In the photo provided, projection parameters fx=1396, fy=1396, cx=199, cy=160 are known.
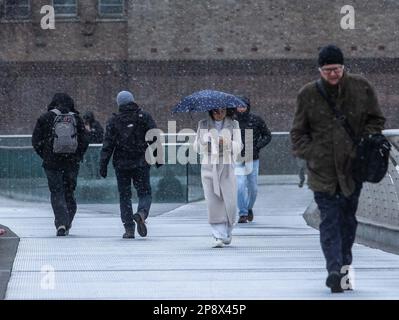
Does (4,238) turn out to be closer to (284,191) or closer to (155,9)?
(284,191)

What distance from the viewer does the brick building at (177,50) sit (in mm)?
44719

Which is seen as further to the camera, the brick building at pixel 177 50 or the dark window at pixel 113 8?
the dark window at pixel 113 8

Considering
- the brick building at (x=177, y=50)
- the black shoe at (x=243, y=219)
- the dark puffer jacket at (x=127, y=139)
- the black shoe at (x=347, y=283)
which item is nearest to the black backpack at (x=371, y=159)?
the black shoe at (x=347, y=283)

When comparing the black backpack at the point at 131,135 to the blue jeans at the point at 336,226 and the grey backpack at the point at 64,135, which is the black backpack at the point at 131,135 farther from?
the blue jeans at the point at 336,226

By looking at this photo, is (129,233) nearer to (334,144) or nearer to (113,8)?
(334,144)

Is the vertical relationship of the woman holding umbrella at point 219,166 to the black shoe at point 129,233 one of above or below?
above

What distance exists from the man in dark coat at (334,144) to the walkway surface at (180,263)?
0.39 metres

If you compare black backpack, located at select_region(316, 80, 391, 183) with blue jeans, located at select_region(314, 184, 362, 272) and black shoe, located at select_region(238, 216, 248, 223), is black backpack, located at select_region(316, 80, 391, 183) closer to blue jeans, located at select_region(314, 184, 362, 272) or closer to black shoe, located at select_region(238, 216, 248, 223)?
blue jeans, located at select_region(314, 184, 362, 272)

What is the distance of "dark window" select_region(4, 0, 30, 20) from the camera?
44.8 m

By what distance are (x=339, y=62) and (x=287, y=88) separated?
115ft

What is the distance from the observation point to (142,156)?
16359 millimetres

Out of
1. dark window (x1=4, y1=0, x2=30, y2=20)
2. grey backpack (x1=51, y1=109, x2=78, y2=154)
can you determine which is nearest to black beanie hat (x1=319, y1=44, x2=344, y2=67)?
grey backpack (x1=51, y1=109, x2=78, y2=154)

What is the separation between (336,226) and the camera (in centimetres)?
1038

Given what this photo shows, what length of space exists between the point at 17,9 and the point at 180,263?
32.6 meters
